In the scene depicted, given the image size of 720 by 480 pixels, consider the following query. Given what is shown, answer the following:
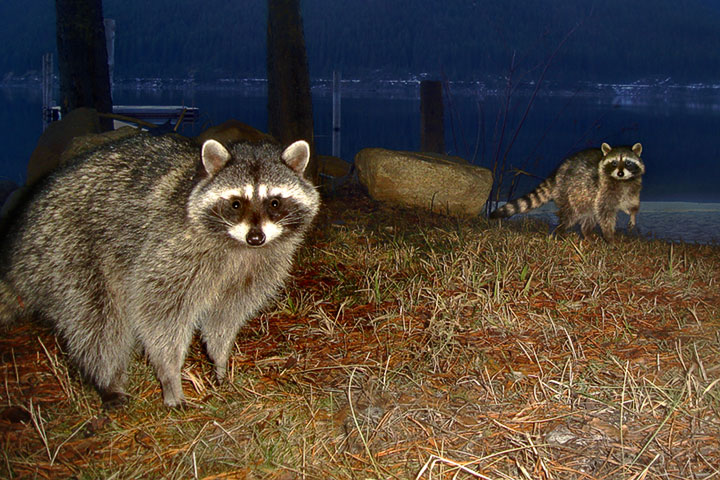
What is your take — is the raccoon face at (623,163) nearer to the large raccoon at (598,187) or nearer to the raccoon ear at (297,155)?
the large raccoon at (598,187)

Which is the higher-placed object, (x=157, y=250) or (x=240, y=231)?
(x=240, y=231)

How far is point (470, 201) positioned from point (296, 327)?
4510mm

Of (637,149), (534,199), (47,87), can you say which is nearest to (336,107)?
(47,87)

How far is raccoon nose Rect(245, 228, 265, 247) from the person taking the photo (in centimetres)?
298

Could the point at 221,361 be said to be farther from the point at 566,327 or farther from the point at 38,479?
the point at 566,327

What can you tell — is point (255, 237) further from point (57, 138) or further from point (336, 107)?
point (336, 107)

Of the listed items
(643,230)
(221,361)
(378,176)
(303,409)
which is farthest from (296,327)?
(643,230)

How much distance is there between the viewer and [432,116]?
1109cm

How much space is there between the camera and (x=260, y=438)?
8.87 feet

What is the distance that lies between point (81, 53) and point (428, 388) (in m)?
7.92

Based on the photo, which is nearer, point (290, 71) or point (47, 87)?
point (290, 71)

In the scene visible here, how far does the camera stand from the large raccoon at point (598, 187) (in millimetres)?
7168

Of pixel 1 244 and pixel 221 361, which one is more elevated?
pixel 1 244

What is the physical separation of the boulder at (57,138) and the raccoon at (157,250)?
4.15 m
